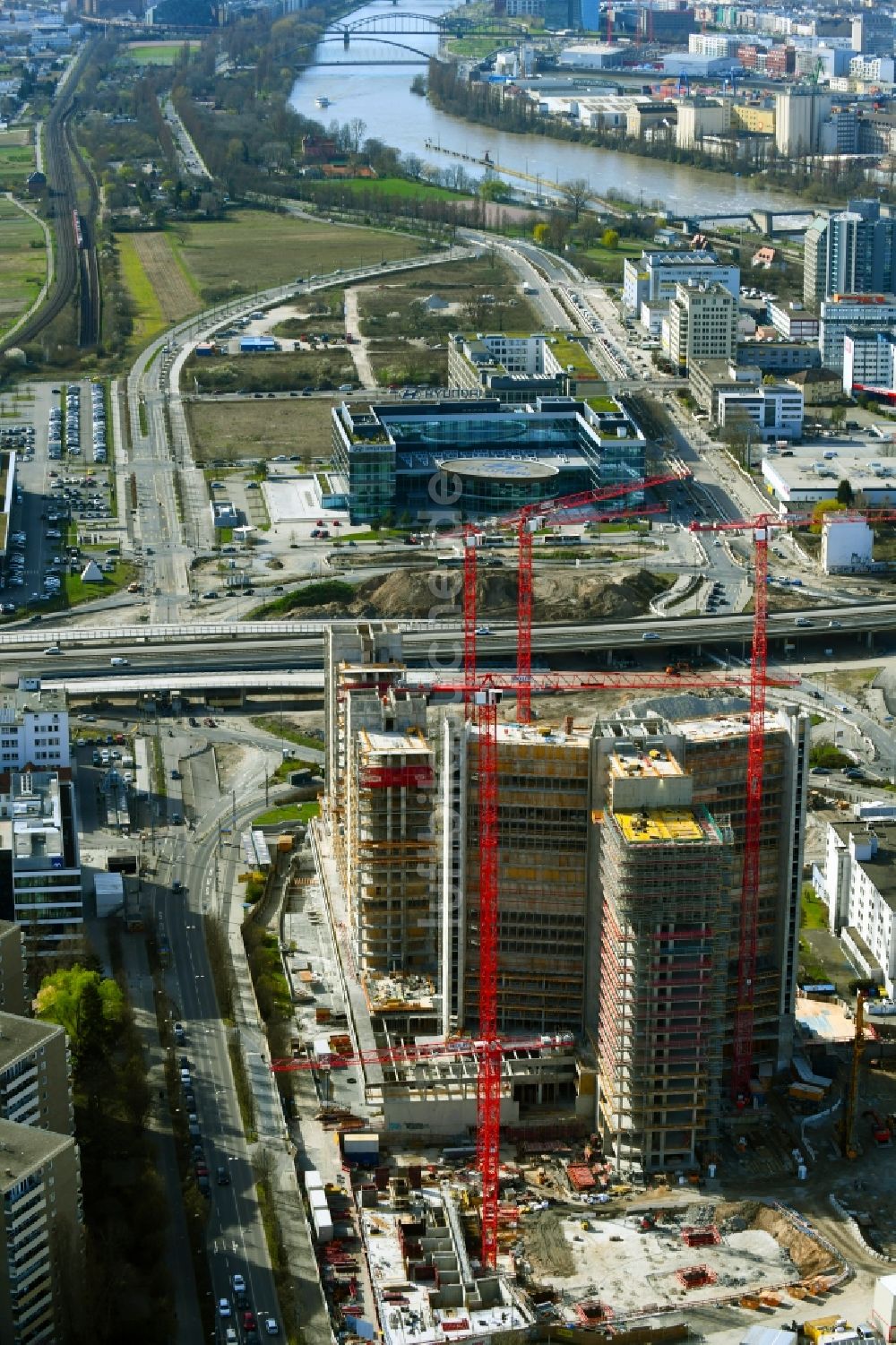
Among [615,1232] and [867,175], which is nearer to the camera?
[615,1232]

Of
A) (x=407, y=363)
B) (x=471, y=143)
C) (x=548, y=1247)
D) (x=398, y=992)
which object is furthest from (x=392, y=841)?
(x=471, y=143)

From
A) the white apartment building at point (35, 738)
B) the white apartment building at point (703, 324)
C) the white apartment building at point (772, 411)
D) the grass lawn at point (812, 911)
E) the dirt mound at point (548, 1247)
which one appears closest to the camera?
the dirt mound at point (548, 1247)

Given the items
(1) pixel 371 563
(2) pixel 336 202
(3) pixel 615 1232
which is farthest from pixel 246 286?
(3) pixel 615 1232

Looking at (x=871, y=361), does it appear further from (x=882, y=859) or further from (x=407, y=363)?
(x=882, y=859)

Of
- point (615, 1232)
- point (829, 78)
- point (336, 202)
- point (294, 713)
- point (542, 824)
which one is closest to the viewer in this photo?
point (615, 1232)

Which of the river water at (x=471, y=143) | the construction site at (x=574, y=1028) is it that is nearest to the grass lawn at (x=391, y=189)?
the river water at (x=471, y=143)

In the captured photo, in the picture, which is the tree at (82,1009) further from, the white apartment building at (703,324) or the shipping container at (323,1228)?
the white apartment building at (703,324)

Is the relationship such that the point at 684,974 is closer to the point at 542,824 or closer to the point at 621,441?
the point at 542,824

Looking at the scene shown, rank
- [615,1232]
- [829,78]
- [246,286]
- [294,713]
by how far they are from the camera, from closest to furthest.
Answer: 1. [615,1232]
2. [294,713]
3. [246,286]
4. [829,78]
